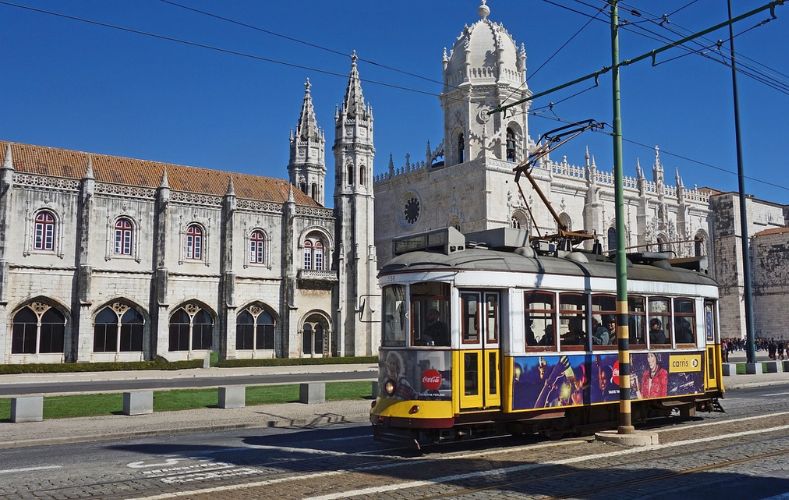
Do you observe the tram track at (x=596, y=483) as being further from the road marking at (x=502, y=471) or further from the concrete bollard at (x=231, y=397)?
the concrete bollard at (x=231, y=397)

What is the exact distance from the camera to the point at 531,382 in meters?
12.1

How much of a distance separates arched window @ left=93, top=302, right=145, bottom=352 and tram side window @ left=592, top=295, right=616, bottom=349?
3362 centimetres

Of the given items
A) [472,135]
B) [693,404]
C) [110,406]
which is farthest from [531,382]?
[472,135]

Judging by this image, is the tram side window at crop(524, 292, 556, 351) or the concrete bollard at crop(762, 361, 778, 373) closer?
the tram side window at crop(524, 292, 556, 351)

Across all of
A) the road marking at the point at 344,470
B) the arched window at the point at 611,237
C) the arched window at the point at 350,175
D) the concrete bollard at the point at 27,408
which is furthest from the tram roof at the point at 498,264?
the arched window at the point at 611,237

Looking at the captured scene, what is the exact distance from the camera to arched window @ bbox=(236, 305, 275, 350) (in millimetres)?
44656

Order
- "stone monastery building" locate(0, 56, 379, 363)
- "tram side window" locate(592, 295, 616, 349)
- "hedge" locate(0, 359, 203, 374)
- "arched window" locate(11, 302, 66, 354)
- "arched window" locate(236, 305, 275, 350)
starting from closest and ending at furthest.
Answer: "tram side window" locate(592, 295, 616, 349)
"hedge" locate(0, 359, 203, 374)
"arched window" locate(11, 302, 66, 354)
"stone monastery building" locate(0, 56, 379, 363)
"arched window" locate(236, 305, 275, 350)

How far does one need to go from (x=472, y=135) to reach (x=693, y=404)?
130 feet

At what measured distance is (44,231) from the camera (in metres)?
39.4

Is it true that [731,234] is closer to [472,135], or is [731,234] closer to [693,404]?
[472,135]

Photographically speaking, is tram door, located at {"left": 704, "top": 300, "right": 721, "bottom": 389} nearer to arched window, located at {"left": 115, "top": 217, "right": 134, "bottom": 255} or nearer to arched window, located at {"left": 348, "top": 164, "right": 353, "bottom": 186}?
arched window, located at {"left": 115, "top": 217, "right": 134, "bottom": 255}

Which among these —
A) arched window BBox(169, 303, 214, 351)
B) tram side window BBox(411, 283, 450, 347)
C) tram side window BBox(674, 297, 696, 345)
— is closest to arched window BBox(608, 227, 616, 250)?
arched window BBox(169, 303, 214, 351)

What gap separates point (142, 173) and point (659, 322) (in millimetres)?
37804

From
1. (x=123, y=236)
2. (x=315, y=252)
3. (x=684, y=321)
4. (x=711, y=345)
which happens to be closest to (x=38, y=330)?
(x=123, y=236)
